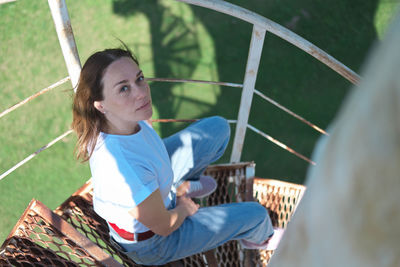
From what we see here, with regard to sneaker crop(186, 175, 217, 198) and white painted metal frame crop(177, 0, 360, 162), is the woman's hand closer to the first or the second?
sneaker crop(186, 175, 217, 198)

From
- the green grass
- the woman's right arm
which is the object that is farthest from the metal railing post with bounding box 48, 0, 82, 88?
the green grass

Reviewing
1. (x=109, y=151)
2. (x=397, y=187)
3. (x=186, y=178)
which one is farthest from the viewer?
(x=186, y=178)

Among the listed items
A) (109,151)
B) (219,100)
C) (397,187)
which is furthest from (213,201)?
(397,187)

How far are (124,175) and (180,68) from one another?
189 cm

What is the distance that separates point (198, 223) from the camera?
141cm

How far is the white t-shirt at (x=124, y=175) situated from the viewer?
48.0 inches

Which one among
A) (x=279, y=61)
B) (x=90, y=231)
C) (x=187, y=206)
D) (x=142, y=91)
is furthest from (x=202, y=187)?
(x=279, y=61)

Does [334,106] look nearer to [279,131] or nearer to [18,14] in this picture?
[279,131]

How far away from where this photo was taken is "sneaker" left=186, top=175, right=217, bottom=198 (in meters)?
1.71

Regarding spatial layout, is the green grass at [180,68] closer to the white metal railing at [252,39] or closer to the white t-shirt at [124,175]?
the white metal railing at [252,39]

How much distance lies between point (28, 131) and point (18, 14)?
114cm

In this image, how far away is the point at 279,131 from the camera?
271cm

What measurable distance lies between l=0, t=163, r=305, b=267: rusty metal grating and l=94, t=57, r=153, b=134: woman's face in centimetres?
37

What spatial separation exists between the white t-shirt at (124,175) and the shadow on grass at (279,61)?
→ 138 cm
